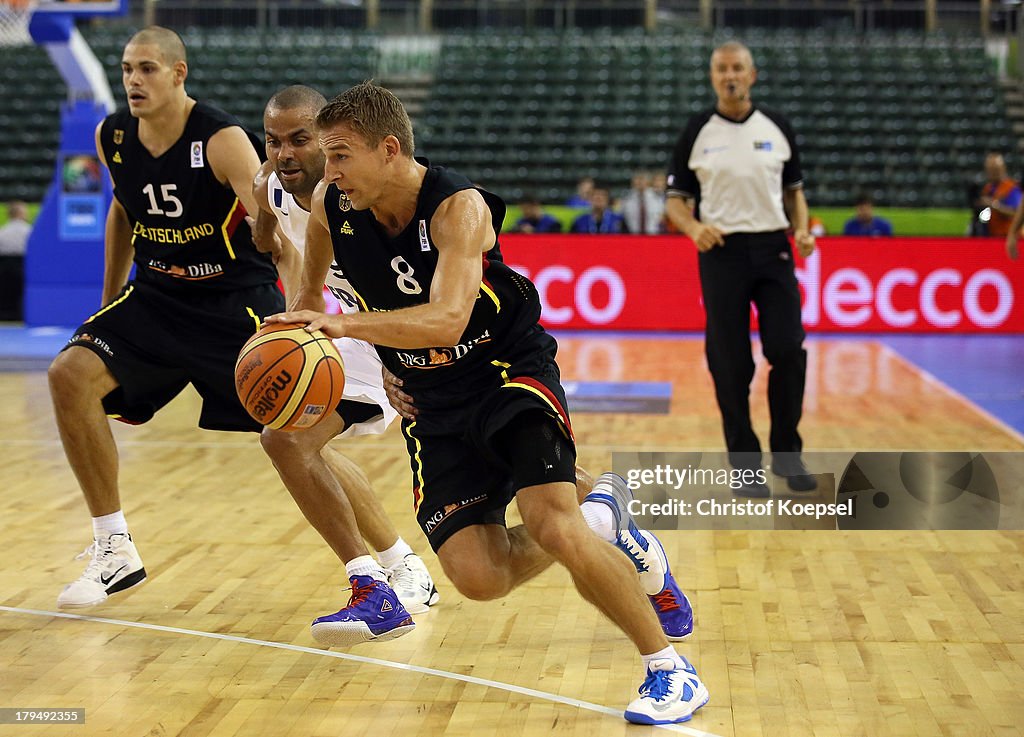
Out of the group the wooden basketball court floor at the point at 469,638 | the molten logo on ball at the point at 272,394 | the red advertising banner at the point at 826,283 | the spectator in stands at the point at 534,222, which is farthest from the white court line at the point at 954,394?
the molten logo on ball at the point at 272,394

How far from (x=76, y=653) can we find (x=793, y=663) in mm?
2181

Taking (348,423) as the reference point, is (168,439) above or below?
below

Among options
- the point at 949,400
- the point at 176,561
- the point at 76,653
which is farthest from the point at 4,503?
the point at 949,400

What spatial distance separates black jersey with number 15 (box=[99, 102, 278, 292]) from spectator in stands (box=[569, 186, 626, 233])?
403 inches

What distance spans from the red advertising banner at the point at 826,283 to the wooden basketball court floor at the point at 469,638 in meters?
7.25

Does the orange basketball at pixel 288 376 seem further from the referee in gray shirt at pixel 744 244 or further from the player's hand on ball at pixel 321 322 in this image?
the referee in gray shirt at pixel 744 244

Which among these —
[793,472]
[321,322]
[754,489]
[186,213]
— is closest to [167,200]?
[186,213]

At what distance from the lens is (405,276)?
12.0 ft

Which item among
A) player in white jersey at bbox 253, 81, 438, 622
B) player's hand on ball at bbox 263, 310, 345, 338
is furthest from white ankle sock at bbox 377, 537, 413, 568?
player's hand on ball at bbox 263, 310, 345, 338

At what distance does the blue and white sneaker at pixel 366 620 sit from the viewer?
3.83 meters

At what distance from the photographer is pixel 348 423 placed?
4.49m

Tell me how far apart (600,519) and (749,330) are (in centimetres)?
277

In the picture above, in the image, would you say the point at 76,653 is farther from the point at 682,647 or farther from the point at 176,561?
the point at 682,647

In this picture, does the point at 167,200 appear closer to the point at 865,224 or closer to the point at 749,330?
the point at 749,330
